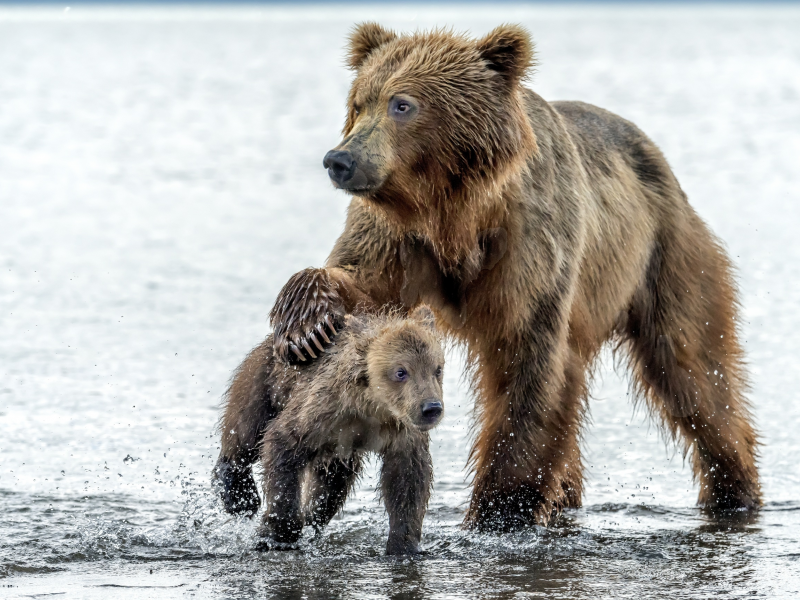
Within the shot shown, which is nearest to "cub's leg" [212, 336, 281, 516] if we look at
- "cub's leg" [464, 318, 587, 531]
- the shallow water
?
the shallow water

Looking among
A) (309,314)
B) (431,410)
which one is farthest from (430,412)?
(309,314)

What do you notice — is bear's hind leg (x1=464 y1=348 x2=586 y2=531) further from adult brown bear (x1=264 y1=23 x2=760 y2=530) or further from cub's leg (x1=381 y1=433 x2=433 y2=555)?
cub's leg (x1=381 y1=433 x2=433 y2=555)

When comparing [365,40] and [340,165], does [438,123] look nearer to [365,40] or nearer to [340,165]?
[340,165]

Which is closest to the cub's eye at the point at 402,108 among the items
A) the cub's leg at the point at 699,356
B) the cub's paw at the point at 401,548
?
the cub's paw at the point at 401,548

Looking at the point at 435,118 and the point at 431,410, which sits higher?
the point at 435,118

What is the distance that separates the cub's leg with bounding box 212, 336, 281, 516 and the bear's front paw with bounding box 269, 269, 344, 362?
0.95 ft

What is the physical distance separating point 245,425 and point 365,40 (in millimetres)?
1721

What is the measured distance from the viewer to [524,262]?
5.63 meters

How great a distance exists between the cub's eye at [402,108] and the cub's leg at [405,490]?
1252mm

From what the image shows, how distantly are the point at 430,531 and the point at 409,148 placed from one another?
5.89 feet

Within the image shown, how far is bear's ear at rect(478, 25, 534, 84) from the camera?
5422 mm

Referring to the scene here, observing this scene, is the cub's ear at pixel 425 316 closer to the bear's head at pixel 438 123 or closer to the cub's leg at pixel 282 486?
the bear's head at pixel 438 123

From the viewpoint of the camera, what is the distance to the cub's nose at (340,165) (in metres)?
5.00

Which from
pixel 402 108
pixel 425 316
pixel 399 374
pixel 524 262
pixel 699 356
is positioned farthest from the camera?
pixel 699 356
